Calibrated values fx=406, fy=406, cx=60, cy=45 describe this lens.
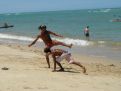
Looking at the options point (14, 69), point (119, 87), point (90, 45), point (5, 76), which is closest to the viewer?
point (119, 87)

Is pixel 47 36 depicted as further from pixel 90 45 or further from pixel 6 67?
pixel 90 45

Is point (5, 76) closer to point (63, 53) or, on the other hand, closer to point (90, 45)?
point (63, 53)

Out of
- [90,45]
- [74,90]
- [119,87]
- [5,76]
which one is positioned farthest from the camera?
[90,45]

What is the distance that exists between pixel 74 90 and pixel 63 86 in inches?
18.0

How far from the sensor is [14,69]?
1212cm

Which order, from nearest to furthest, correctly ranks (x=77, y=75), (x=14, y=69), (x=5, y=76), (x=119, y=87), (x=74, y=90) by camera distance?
(x=74, y=90) < (x=119, y=87) < (x=5, y=76) < (x=77, y=75) < (x=14, y=69)

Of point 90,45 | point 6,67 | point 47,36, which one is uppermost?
point 47,36

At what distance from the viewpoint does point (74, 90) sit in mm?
9078

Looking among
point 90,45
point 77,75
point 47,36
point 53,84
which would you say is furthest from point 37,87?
point 90,45

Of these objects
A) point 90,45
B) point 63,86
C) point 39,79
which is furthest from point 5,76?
point 90,45

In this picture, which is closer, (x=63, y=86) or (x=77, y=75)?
(x=63, y=86)

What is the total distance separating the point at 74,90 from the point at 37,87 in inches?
33.9

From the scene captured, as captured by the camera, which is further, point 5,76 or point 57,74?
point 57,74

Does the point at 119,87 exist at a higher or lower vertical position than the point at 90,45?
higher
